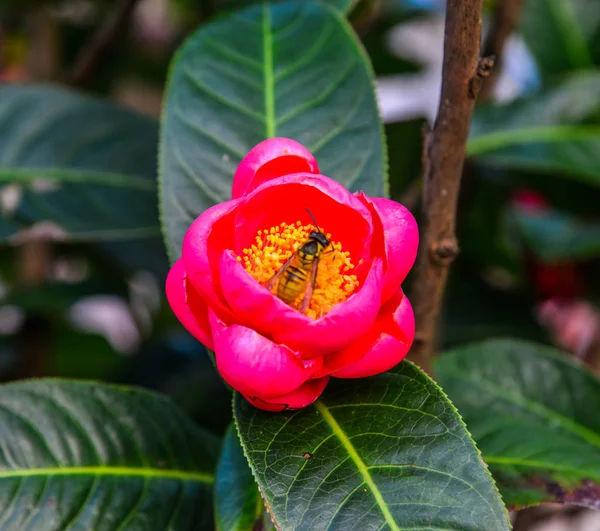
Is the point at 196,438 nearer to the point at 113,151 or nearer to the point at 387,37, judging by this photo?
the point at 113,151

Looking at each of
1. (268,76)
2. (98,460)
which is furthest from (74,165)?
(98,460)

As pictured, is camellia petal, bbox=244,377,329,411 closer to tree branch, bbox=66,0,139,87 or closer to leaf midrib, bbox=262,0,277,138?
leaf midrib, bbox=262,0,277,138

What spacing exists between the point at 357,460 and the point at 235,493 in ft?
0.56

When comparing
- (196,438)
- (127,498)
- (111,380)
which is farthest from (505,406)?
(111,380)

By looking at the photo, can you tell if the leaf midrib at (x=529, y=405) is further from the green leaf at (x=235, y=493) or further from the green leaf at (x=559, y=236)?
the green leaf at (x=559, y=236)

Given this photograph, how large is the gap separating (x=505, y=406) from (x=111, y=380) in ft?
3.48

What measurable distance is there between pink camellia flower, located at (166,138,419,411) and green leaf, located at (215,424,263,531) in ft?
0.42

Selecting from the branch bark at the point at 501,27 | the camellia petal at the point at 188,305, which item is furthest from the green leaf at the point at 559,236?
the camellia petal at the point at 188,305

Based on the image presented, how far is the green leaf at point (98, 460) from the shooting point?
0.77m

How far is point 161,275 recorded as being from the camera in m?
1.59

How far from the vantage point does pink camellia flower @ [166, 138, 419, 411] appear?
594 mm

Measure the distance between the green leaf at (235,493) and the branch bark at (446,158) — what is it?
0.23 metres

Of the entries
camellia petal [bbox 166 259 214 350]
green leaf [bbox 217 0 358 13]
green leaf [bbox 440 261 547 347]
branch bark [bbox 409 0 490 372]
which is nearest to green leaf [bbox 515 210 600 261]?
green leaf [bbox 440 261 547 347]

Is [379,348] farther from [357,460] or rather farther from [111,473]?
[111,473]
